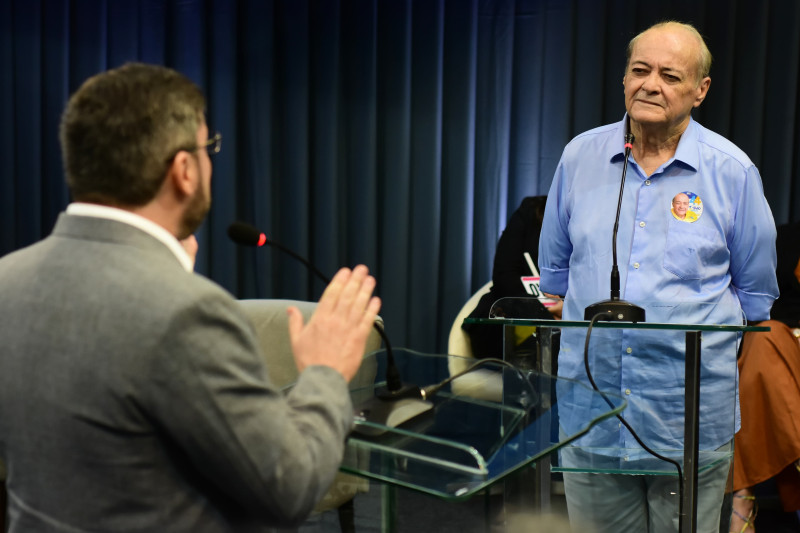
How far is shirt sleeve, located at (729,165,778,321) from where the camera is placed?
6.83ft

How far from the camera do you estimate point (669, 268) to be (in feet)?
6.76

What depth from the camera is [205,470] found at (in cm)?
100

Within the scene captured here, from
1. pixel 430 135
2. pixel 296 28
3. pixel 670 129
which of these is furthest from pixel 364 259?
pixel 670 129

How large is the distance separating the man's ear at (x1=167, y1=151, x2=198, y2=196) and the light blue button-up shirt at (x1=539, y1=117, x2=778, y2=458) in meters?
1.17

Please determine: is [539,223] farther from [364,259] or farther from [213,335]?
[213,335]

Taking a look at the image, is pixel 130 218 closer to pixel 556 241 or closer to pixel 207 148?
pixel 207 148

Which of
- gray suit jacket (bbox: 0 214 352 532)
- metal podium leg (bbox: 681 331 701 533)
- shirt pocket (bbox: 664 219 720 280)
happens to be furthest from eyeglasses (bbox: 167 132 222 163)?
shirt pocket (bbox: 664 219 720 280)

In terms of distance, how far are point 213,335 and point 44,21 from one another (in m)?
3.78

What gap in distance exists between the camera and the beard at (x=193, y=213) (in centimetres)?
110

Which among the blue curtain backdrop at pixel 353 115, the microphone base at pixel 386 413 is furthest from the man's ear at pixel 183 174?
the blue curtain backdrop at pixel 353 115

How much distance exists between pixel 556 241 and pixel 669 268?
14.9 inches

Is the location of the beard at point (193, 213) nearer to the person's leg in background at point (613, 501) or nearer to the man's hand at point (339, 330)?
the man's hand at point (339, 330)

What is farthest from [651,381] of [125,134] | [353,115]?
[353,115]

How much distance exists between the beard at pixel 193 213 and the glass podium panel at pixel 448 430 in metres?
0.38
